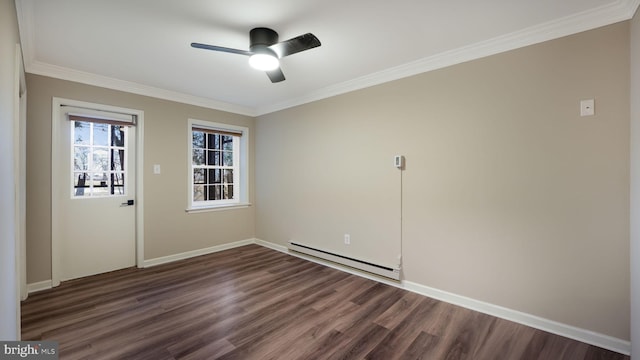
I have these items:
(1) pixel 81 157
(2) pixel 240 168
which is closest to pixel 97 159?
(1) pixel 81 157

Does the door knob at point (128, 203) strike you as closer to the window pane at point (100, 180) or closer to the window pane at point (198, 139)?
the window pane at point (100, 180)

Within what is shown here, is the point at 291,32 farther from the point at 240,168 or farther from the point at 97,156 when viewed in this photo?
the point at 240,168

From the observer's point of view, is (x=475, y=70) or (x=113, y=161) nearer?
(x=475, y=70)

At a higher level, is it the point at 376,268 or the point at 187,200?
the point at 187,200

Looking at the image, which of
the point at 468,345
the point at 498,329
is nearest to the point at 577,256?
the point at 498,329

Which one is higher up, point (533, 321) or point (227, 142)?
point (227, 142)

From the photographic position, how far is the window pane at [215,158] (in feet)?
15.3

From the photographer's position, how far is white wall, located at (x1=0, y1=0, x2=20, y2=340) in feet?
4.54

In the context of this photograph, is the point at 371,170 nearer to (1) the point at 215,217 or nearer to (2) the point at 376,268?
(2) the point at 376,268

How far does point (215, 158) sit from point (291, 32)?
3048mm

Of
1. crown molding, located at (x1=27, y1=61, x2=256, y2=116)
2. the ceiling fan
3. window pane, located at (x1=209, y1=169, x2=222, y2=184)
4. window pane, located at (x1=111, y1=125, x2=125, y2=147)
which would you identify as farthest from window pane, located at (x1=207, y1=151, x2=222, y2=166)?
the ceiling fan

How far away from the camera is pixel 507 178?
7.93ft

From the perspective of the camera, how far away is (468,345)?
2062mm

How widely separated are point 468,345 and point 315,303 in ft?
4.39
